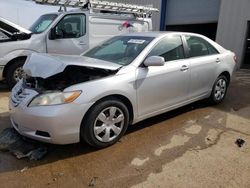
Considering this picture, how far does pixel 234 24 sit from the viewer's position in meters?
11.2

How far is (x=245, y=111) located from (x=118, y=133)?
286cm

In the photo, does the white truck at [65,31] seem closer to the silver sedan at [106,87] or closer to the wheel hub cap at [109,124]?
the silver sedan at [106,87]

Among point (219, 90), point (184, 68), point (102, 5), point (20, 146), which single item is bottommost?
point (20, 146)

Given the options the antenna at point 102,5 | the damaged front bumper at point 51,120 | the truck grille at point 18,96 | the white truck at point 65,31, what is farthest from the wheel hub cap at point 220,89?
the antenna at point 102,5

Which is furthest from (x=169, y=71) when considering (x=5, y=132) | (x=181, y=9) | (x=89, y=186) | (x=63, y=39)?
(x=181, y=9)

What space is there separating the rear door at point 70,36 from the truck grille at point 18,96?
3.79 m

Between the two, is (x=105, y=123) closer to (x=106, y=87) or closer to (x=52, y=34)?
(x=106, y=87)

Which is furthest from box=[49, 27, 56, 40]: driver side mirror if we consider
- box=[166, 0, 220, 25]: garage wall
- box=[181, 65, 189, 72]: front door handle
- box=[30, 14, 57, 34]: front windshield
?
box=[166, 0, 220, 25]: garage wall

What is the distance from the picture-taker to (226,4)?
→ 11375mm

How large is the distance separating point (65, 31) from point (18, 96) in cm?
427

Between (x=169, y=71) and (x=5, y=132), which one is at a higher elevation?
(x=169, y=71)

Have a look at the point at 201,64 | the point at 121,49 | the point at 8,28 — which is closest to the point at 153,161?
the point at 121,49

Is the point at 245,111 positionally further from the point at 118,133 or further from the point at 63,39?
the point at 63,39

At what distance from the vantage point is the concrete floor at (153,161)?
3.16m
